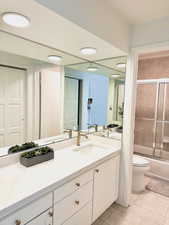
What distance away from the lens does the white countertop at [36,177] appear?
100 cm

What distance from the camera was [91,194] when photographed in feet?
5.43

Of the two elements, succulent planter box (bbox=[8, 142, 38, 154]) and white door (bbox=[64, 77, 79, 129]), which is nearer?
succulent planter box (bbox=[8, 142, 38, 154])

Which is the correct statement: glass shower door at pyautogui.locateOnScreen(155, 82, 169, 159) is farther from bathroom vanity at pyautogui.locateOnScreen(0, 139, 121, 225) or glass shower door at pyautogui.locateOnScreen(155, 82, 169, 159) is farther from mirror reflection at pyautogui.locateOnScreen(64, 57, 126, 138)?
bathroom vanity at pyautogui.locateOnScreen(0, 139, 121, 225)

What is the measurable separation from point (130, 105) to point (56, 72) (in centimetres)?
109

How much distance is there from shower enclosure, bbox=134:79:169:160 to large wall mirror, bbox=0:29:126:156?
1981 millimetres

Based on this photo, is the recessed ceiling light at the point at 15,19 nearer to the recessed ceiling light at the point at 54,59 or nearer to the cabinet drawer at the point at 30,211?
the recessed ceiling light at the point at 54,59

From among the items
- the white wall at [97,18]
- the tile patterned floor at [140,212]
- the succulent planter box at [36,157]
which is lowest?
the tile patterned floor at [140,212]

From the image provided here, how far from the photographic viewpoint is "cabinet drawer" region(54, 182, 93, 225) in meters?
1.28

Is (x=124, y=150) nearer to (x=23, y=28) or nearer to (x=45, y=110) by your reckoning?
(x=45, y=110)

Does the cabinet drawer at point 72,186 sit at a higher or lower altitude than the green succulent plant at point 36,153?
lower

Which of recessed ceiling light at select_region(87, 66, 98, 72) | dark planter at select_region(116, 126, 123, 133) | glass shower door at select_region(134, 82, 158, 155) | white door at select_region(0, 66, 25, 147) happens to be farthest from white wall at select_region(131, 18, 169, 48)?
glass shower door at select_region(134, 82, 158, 155)

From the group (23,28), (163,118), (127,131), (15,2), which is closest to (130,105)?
(127,131)

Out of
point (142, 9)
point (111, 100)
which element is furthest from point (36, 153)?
point (142, 9)

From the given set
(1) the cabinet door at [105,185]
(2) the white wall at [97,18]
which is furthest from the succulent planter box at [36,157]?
(2) the white wall at [97,18]
